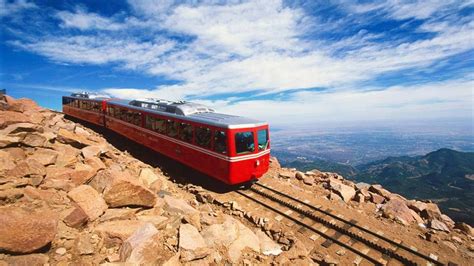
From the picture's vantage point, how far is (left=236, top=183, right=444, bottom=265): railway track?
788cm

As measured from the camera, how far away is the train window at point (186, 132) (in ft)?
40.9

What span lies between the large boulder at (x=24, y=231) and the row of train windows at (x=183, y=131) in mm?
6849

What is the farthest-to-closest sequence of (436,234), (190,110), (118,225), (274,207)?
1. (190,110)
2. (274,207)
3. (436,234)
4. (118,225)

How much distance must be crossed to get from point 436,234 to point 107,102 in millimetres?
24262

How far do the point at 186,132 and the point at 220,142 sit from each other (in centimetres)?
265

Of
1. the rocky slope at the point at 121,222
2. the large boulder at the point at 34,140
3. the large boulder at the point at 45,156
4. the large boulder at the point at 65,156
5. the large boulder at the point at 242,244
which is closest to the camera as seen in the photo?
the rocky slope at the point at 121,222

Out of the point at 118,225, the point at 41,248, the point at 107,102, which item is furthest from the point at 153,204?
the point at 107,102

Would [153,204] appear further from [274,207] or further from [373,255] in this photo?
[373,255]

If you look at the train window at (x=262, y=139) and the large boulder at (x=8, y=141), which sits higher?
the large boulder at (x=8, y=141)

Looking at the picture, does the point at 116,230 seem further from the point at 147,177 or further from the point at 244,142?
the point at 244,142

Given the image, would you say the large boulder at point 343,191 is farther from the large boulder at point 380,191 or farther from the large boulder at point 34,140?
the large boulder at point 34,140

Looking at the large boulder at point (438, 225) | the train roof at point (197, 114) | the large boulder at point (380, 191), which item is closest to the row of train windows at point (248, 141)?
the train roof at point (197, 114)

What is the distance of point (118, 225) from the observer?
5824mm

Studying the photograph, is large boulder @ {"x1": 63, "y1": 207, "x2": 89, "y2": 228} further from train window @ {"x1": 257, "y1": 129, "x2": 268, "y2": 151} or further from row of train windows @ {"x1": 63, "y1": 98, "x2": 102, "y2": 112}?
row of train windows @ {"x1": 63, "y1": 98, "x2": 102, "y2": 112}
